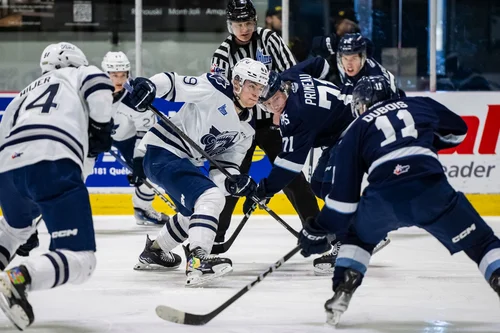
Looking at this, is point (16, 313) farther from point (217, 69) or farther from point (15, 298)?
point (217, 69)

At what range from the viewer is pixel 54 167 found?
290 centimetres

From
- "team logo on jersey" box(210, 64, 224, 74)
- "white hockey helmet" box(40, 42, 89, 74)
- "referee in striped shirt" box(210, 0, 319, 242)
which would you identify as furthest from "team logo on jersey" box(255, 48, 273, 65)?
"white hockey helmet" box(40, 42, 89, 74)

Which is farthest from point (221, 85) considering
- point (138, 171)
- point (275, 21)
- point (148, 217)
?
point (275, 21)

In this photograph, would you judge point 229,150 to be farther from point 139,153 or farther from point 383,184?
point 383,184

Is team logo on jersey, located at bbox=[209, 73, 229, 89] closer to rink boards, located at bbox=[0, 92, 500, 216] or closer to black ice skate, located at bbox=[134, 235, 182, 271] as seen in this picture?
black ice skate, located at bbox=[134, 235, 182, 271]

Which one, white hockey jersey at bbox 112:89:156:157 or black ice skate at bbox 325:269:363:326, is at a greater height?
white hockey jersey at bbox 112:89:156:157

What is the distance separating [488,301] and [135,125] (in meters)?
2.83

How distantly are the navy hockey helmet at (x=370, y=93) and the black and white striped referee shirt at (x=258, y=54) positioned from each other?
5.53 ft

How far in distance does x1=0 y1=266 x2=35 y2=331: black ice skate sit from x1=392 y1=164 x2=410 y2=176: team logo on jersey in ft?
3.74

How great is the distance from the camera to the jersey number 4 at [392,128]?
2.90m

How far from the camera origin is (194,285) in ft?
12.5

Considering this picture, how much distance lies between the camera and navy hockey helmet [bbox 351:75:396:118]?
10.0 feet

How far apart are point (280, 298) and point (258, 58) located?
166 cm

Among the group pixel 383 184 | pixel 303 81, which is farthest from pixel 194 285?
pixel 383 184
